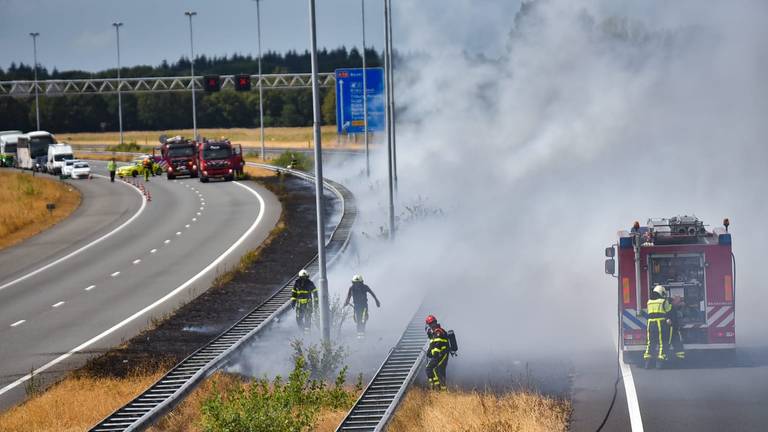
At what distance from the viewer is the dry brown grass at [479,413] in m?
19.1

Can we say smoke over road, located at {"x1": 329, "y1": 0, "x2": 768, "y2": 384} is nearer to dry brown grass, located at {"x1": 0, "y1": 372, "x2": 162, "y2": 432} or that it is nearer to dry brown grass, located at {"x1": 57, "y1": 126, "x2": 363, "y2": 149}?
dry brown grass, located at {"x1": 0, "y1": 372, "x2": 162, "y2": 432}

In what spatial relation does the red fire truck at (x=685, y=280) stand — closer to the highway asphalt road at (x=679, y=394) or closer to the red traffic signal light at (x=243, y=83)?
the highway asphalt road at (x=679, y=394)

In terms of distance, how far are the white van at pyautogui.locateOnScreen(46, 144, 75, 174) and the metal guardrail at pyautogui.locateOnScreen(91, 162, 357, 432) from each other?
63.9 m

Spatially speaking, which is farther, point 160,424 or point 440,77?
point 440,77

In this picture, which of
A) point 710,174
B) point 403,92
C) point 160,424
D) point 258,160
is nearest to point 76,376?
point 160,424

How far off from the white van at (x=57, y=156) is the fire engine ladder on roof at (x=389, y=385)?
74.0 m

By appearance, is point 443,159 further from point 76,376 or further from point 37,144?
point 37,144

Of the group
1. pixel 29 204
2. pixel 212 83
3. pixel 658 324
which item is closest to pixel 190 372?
pixel 658 324

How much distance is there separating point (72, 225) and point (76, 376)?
116 ft

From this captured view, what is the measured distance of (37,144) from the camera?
343 feet

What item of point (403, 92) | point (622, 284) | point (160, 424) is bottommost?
point (160, 424)

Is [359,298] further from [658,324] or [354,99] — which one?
[354,99]

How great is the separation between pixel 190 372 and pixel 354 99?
4899 centimetres

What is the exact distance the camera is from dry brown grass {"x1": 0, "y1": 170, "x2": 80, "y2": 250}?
58.8 meters
